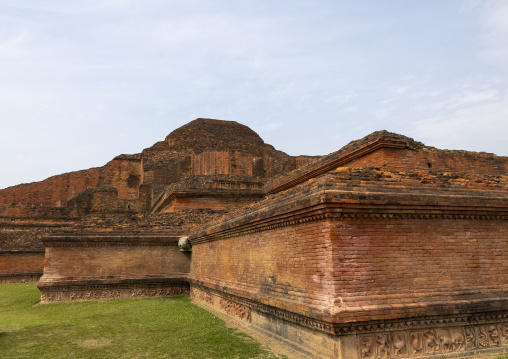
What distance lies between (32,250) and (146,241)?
10.5 metres

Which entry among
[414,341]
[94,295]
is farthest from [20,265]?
[414,341]

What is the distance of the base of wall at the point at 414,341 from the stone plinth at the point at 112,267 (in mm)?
7217

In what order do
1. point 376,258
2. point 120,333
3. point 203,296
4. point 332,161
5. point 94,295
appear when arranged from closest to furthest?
point 376,258 < point 120,333 < point 332,161 < point 203,296 < point 94,295

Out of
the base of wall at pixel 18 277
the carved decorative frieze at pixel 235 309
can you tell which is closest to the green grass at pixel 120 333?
the carved decorative frieze at pixel 235 309

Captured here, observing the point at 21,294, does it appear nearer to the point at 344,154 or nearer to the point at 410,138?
the point at 344,154

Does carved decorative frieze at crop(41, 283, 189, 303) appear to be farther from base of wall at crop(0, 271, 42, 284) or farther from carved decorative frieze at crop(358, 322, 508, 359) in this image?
base of wall at crop(0, 271, 42, 284)

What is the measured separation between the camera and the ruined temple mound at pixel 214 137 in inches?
964

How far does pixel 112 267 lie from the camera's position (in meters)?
11.6

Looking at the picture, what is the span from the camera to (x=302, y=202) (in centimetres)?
499

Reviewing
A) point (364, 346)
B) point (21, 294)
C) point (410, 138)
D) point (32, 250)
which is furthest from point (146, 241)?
point (32, 250)

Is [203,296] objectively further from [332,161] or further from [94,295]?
[332,161]

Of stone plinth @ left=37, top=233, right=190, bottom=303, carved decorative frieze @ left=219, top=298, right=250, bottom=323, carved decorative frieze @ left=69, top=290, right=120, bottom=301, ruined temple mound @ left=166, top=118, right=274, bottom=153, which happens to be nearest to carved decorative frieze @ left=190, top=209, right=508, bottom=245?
carved decorative frieze @ left=219, top=298, right=250, bottom=323

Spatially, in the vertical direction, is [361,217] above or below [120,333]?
above

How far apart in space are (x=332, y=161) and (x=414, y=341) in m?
4.47
